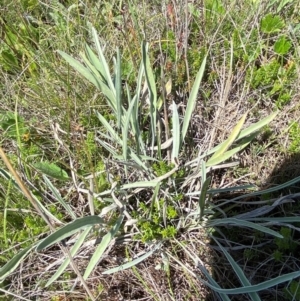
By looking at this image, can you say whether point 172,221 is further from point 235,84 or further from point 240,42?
point 240,42

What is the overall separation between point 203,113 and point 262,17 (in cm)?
44

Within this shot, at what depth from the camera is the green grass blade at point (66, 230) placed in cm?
84

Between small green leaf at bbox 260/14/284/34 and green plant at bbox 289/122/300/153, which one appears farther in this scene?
small green leaf at bbox 260/14/284/34

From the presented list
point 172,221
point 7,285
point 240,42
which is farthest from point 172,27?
point 7,285

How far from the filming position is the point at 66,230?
2.96ft

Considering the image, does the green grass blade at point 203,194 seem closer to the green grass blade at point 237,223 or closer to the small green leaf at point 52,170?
the green grass blade at point 237,223

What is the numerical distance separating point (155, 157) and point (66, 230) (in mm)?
494

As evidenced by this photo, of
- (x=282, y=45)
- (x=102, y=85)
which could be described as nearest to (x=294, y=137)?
(x=282, y=45)

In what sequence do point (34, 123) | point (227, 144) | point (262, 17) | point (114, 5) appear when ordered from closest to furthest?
point (227, 144) < point (34, 123) < point (262, 17) < point (114, 5)

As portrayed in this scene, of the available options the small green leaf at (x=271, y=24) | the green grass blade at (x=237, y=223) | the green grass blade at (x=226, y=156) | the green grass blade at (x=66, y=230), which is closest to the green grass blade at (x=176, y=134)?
the green grass blade at (x=226, y=156)

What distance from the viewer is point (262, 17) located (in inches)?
61.9

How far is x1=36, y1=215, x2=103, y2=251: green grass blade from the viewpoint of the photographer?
838mm

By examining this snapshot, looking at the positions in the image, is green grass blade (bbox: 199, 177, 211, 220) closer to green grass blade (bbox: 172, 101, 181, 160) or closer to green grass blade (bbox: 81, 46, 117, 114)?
green grass blade (bbox: 172, 101, 181, 160)

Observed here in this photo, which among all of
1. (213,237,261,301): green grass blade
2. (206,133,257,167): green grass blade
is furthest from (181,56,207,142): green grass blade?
(213,237,261,301): green grass blade
